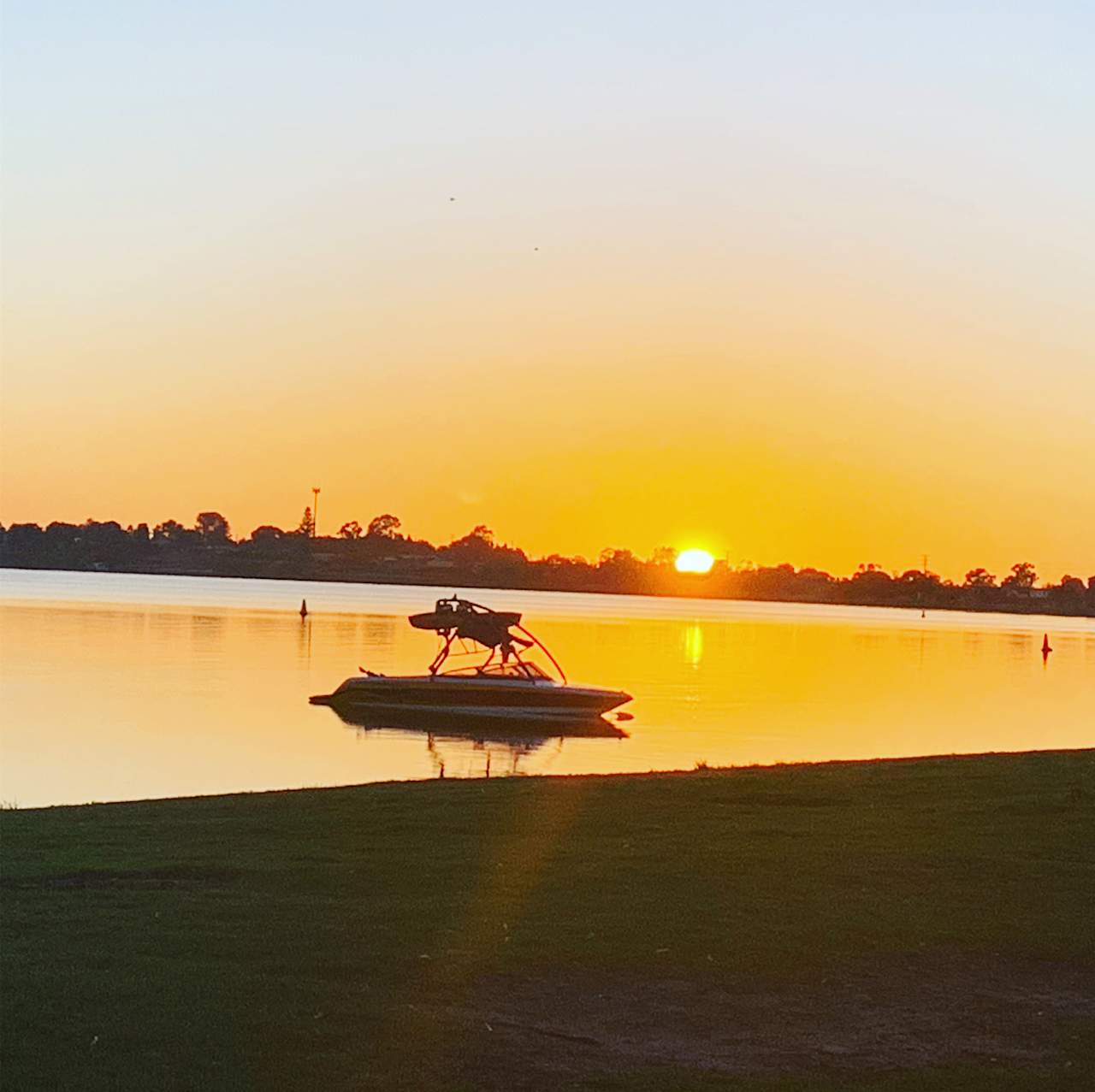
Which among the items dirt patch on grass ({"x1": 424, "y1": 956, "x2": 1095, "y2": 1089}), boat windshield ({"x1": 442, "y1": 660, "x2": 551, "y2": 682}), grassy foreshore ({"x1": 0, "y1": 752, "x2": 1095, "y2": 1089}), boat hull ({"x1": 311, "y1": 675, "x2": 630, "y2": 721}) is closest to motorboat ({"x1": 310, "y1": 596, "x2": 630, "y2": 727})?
boat hull ({"x1": 311, "y1": 675, "x2": 630, "y2": 721})

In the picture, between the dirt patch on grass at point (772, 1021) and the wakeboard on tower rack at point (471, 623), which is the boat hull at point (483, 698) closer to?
the wakeboard on tower rack at point (471, 623)

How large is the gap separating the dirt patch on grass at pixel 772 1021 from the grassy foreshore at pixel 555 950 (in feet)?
0.07

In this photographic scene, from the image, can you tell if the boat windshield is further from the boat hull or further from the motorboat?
the boat hull

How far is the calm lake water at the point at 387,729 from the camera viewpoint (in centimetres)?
3512

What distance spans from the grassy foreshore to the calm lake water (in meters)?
15.1

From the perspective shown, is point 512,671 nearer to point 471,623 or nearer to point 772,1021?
point 471,623

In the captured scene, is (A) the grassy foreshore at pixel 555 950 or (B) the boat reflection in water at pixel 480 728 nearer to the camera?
(A) the grassy foreshore at pixel 555 950

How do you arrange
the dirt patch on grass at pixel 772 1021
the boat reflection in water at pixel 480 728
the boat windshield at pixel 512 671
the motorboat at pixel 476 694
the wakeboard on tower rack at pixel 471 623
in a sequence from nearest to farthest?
the dirt patch on grass at pixel 772 1021 → the boat reflection in water at pixel 480 728 → the motorboat at pixel 476 694 → the wakeboard on tower rack at pixel 471 623 → the boat windshield at pixel 512 671

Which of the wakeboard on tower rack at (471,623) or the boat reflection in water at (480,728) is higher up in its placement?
the wakeboard on tower rack at (471,623)

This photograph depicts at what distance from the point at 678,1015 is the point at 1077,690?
6686cm

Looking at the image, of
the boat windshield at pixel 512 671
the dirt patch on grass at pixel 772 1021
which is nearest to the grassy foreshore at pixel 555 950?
the dirt patch on grass at pixel 772 1021

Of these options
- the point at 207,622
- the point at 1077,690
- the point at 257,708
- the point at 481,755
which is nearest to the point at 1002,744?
the point at 481,755

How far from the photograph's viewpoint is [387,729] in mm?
45750

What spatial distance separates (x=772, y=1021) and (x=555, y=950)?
1682 mm
